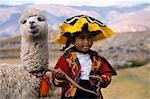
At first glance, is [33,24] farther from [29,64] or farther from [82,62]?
[82,62]

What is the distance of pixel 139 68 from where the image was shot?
2283cm

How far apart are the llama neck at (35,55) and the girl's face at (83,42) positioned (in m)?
0.61

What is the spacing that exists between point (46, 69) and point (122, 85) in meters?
13.6

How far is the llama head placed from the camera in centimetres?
647

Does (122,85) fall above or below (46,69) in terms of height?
below

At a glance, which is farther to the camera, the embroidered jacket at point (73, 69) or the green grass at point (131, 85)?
the green grass at point (131, 85)

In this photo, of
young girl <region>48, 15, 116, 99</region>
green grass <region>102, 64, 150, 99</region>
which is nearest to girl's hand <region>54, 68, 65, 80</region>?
young girl <region>48, 15, 116, 99</region>

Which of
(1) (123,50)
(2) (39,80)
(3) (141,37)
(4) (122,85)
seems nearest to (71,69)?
(2) (39,80)

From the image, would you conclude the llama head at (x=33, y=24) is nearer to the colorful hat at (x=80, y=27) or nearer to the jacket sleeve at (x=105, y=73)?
the colorful hat at (x=80, y=27)

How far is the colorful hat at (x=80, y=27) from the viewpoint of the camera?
20.0 feet

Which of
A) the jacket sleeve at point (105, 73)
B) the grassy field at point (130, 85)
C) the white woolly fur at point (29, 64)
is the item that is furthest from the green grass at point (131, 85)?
the jacket sleeve at point (105, 73)

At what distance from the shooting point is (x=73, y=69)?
608 centimetres

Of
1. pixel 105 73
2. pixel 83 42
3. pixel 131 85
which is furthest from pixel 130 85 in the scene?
pixel 83 42

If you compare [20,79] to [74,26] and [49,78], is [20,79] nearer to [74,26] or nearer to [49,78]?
[49,78]
